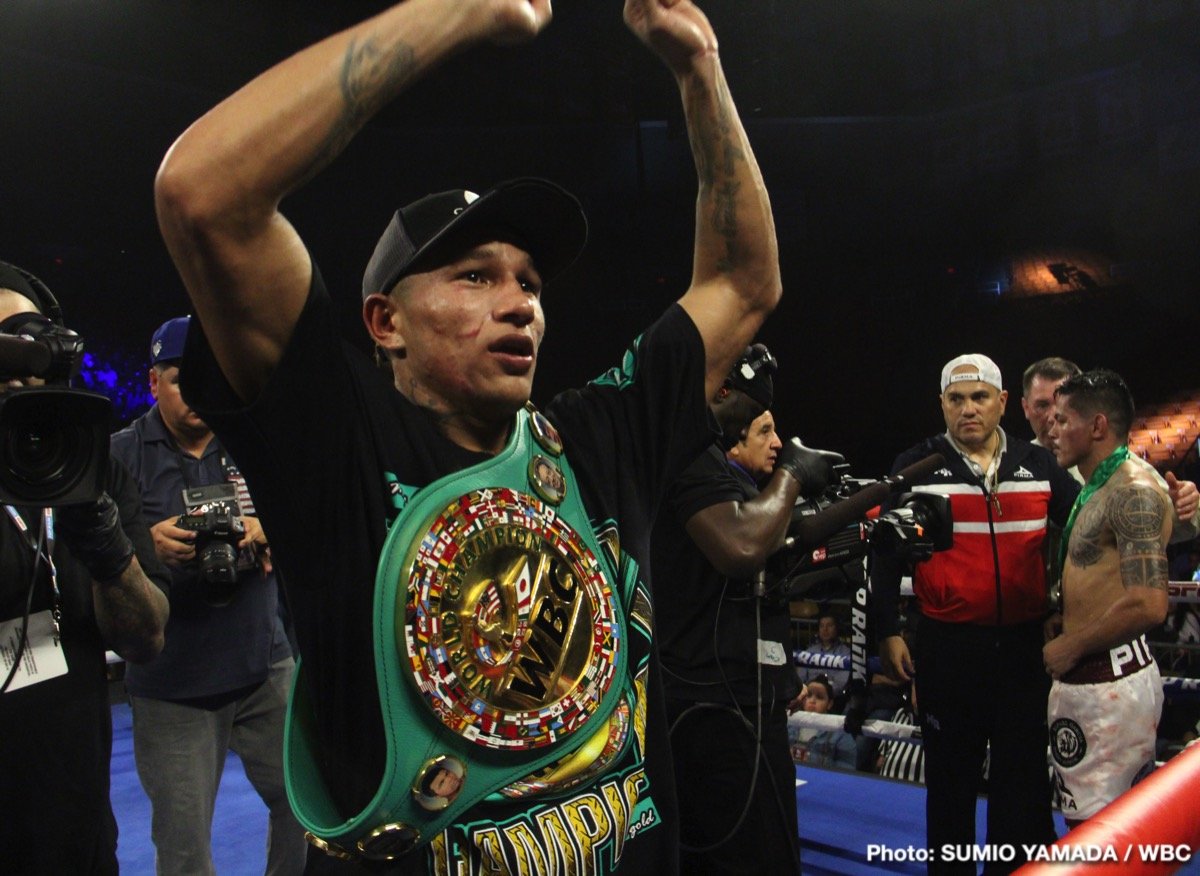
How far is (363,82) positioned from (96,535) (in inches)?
39.0

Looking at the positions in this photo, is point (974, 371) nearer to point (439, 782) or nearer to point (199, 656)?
point (199, 656)

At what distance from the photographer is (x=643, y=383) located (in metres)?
1.18

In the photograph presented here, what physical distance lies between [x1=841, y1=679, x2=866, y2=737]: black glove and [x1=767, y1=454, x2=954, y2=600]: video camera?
1.41 feet

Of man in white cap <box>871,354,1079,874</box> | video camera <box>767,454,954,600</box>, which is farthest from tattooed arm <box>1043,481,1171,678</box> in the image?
video camera <box>767,454,954,600</box>

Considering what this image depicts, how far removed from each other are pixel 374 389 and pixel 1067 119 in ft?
35.9

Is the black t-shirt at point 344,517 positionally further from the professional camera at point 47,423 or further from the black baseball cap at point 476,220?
the professional camera at point 47,423

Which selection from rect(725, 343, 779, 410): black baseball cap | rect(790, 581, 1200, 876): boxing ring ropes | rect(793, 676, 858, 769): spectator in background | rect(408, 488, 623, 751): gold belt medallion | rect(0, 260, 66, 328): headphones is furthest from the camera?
rect(793, 676, 858, 769): spectator in background

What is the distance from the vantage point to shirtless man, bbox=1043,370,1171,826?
2.38 metres

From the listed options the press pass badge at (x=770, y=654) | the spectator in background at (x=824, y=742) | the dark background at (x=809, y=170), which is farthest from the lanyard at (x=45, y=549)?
the dark background at (x=809, y=170)

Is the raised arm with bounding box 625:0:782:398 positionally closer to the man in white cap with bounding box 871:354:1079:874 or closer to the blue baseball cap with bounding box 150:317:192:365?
the blue baseball cap with bounding box 150:317:192:365

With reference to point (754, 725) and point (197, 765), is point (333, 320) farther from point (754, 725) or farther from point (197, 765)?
point (197, 765)

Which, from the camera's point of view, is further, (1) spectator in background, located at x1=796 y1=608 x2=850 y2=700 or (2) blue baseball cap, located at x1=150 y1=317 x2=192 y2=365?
(1) spectator in background, located at x1=796 y1=608 x2=850 y2=700

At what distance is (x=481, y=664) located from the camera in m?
0.88

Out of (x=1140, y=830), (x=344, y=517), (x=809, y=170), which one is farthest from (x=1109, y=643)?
(x=809, y=170)
